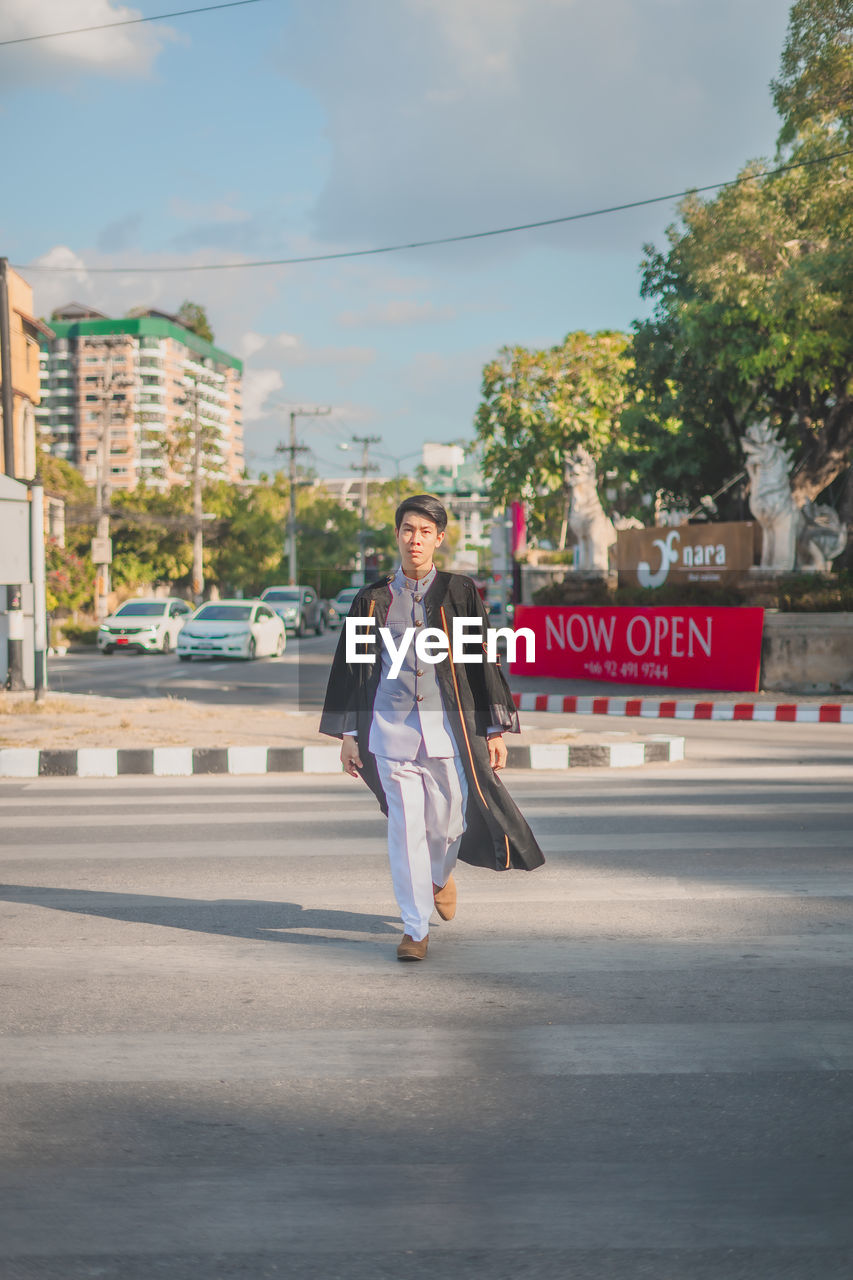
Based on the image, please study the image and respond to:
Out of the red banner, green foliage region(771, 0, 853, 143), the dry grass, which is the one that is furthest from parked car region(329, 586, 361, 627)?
the dry grass

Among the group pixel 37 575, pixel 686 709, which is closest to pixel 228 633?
pixel 37 575

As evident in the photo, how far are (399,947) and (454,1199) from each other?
2.25 m

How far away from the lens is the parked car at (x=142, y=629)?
1369 inches

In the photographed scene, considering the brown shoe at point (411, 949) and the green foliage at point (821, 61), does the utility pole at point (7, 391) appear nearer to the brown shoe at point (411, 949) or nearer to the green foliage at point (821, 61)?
the green foliage at point (821, 61)

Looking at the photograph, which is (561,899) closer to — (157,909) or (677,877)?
(677,877)

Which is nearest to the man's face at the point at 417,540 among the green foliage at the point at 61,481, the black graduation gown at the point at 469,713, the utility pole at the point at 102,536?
the black graduation gown at the point at 469,713

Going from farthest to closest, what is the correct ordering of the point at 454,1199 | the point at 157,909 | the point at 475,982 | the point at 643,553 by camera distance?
the point at 643,553 < the point at 157,909 < the point at 475,982 < the point at 454,1199

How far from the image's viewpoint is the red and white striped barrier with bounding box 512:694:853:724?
17031 mm

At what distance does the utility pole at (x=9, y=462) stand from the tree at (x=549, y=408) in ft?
65.8

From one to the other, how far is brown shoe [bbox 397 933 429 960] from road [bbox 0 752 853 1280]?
4.6 inches

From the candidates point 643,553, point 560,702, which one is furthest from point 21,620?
point 643,553

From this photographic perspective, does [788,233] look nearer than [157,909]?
No

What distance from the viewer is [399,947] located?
18.0 feet

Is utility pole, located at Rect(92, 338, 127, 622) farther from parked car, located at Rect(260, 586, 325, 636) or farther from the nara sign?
the nara sign
